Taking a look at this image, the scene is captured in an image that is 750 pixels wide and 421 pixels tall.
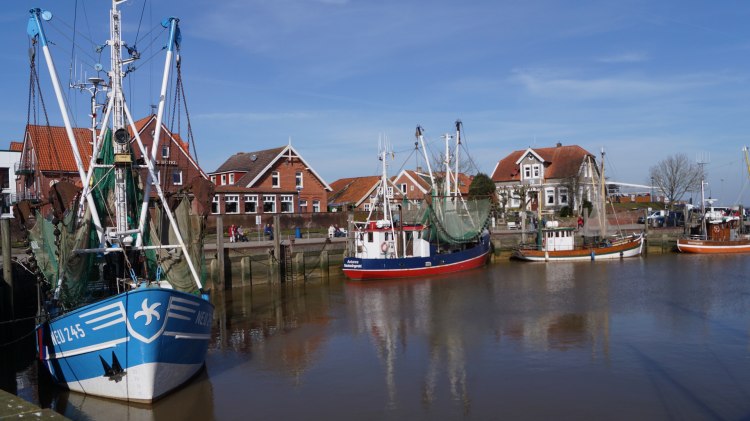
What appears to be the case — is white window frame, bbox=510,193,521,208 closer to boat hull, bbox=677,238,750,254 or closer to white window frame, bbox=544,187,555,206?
white window frame, bbox=544,187,555,206

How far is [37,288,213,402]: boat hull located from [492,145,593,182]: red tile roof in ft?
166

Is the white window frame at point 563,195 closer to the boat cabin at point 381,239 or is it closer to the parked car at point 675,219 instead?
the parked car at point 675,219

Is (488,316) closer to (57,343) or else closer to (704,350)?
(704,350)

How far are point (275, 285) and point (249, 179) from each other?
19924 millimetres

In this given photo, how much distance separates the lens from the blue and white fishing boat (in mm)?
12430

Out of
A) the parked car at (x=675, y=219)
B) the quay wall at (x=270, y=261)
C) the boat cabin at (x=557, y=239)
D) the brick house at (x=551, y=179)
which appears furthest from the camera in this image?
the brick house at (x=551, y=179)

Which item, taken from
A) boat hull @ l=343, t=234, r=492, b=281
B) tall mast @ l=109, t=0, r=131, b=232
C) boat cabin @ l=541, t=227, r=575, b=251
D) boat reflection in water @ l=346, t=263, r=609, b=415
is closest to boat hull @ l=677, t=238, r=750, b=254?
boat cabin @ l=541, t=227, r=575, b=251

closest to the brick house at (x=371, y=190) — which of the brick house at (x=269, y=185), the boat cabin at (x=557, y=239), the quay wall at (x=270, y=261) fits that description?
the brick house at (x=269, y=185)

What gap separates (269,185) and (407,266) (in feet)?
66.8

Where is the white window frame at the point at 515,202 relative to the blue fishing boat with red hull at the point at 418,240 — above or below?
above

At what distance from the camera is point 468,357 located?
1697cm

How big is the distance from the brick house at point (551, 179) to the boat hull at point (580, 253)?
1561cm

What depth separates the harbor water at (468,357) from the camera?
42.9 feet

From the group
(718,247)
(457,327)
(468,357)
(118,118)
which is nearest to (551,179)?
(718,247)
